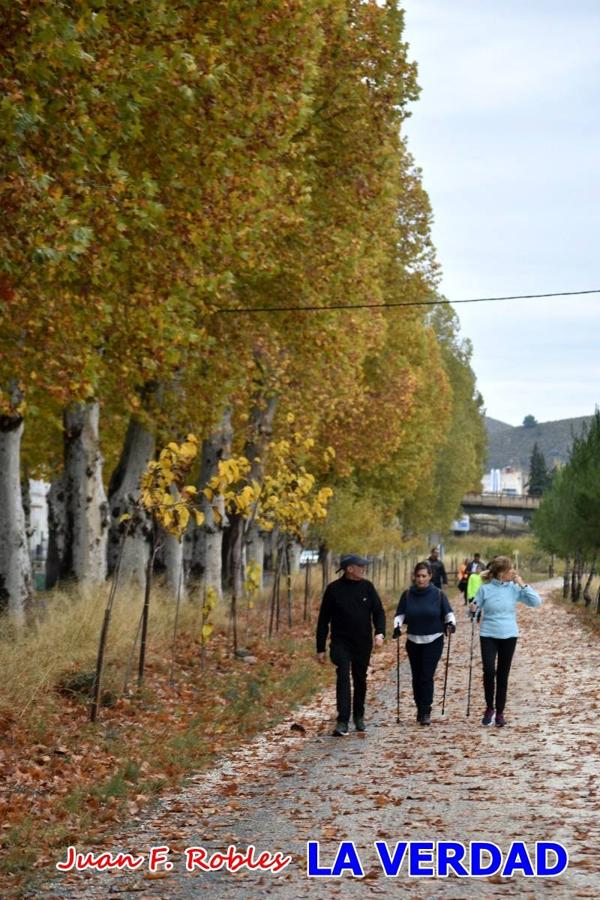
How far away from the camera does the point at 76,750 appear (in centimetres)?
1371

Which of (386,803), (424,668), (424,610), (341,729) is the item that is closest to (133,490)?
(424,610)

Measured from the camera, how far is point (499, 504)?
165750 mm

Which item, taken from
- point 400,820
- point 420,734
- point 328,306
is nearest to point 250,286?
point 328,306

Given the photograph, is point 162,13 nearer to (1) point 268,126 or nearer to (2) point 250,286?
(1) point 268,126

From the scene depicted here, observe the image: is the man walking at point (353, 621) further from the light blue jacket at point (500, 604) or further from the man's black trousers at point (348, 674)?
the light blue jacket at point (500, 604)

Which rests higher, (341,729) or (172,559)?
(172,559)

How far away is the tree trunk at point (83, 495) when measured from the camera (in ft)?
84.6

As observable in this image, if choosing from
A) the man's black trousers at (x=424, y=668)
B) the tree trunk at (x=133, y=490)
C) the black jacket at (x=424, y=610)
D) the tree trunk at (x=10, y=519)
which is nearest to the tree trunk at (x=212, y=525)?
the tree trunk at (x=133, y=490)

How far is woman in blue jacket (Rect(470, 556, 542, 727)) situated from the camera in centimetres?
1720

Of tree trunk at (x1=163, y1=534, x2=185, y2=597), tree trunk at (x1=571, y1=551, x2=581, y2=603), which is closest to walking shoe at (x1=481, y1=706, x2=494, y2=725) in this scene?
tree trunk at (x1=163, y1=534, x2=185, y2=597)

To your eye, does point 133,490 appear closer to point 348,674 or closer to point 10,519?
point 10,519

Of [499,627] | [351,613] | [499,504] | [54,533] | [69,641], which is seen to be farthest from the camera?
[499,504]

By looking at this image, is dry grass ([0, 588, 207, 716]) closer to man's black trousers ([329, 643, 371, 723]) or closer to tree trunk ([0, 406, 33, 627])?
tree trunk ([0, 406, 33, 627])

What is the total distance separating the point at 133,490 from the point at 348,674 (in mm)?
12373
